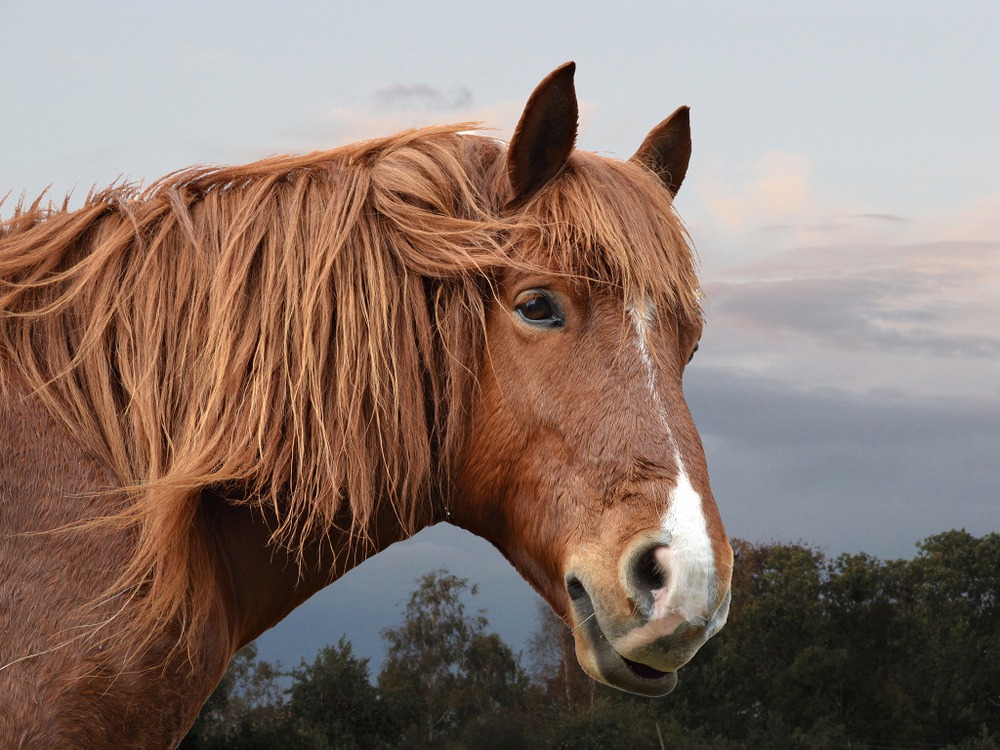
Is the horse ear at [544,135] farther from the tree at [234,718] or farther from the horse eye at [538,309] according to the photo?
the tree at [234,718]

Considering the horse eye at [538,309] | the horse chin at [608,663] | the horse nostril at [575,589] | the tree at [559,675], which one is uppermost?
the horse eye at [538,309]

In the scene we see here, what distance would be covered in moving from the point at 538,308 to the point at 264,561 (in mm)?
1363

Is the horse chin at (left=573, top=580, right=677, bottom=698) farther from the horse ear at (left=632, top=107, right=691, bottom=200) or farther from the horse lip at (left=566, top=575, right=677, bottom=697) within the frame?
the horse ear at (left=632, top=107, right=691, bottom=200)

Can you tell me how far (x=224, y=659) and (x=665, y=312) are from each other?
79.4 inches

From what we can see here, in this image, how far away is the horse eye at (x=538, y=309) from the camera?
3.45 metres

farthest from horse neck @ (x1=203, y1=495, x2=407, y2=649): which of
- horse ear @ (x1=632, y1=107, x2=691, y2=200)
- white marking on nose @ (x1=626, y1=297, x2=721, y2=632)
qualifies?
horse ear @ (x1=632, y1=107, x2=691, y2=200)

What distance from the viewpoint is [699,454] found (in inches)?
127

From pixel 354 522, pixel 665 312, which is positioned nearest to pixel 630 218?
pixel 665 312

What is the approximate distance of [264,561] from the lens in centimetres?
359

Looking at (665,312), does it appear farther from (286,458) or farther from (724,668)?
(724,668)

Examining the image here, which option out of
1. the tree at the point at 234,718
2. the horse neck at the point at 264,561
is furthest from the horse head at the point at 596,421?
the tree at the point at 234,718

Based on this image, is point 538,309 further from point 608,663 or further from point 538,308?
point 608,663

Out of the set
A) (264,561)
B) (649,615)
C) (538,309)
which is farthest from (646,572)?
(264,561)

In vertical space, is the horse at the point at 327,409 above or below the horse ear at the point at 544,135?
below
